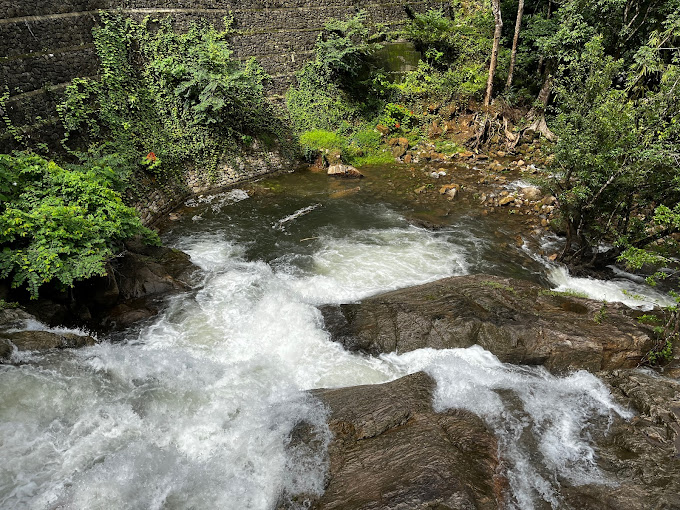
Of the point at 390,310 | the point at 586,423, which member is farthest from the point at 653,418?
the point at 390,310

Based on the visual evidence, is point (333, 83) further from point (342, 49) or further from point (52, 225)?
point (52, 225)

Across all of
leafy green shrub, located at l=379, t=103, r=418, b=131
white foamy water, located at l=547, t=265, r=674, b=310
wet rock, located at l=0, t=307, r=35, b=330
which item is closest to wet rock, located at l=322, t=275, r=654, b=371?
white foamy water, located at l=547, t=265, r=674, b=310

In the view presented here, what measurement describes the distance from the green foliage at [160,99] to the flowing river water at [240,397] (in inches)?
227

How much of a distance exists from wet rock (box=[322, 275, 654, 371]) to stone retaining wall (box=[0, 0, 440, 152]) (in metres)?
10.9

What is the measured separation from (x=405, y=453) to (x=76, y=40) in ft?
54.3

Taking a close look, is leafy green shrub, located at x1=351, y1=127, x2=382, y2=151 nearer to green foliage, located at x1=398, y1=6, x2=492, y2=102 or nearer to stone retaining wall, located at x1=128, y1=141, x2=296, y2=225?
green foliage, located at x1=398, y1=6, x2=492, y2=102

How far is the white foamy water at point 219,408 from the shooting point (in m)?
5.14

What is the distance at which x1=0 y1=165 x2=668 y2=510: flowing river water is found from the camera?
5176 mm

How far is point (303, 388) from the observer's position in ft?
23.6

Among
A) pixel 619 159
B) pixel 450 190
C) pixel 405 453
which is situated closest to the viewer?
pixel 405 453

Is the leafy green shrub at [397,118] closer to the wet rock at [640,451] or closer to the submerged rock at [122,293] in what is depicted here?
the submerged rock at [122,293]

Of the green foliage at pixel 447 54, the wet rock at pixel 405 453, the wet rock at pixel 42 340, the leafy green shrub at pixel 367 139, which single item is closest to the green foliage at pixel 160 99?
the leafy green shrub at pixel 367 139

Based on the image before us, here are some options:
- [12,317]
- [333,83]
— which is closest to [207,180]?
[333,83]

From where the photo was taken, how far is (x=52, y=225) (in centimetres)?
739
